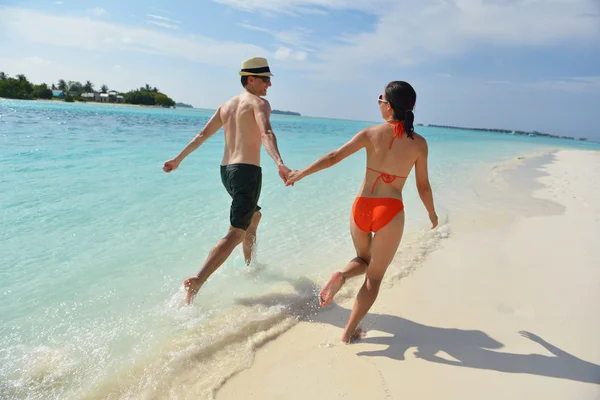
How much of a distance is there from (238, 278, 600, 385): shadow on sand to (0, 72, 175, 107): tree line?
347ft

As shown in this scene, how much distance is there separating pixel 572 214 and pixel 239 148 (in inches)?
259

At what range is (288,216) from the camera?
21.3 feet

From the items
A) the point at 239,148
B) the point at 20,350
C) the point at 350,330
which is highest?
the point at 239,148

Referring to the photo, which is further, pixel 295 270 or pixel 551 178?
pixel 551 178

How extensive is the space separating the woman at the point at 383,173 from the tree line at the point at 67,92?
10610 centimetres

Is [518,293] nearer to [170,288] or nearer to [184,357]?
[184,357]

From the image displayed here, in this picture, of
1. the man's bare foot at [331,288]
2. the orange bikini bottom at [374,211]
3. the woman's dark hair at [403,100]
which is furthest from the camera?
the man's bare foot at [331,288]

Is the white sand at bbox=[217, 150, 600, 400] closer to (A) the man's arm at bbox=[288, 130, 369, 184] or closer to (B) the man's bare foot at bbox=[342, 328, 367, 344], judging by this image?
(B) the man's bare foot at bbox=[342, 328, 367, 344]

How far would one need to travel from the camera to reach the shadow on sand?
2.61 m

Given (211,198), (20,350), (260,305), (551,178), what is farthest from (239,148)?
(551,178)

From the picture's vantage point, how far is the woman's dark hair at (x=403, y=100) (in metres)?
2.64

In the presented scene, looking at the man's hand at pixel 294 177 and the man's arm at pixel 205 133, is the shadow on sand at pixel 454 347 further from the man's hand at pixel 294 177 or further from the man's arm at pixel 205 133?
the man's arm at pixel 205 133

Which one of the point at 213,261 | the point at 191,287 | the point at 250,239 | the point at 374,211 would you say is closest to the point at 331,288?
the point at 374,211

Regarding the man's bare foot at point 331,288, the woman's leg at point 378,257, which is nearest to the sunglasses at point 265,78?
the woman's leg at point 378,257
